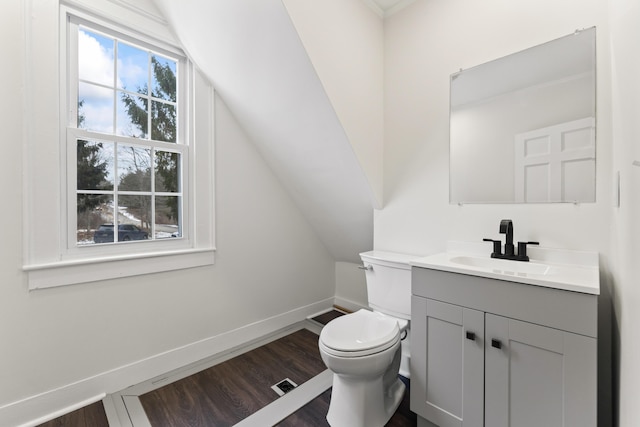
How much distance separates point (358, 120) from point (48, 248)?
1.91 meters

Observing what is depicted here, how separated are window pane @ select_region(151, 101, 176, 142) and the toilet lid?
1654 mm

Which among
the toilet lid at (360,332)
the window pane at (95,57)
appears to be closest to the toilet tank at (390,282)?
the toilet lid at (360,332)

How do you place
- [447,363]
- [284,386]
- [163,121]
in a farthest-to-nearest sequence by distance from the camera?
1. [163,121]
2. [284,386]
3. [447,363]

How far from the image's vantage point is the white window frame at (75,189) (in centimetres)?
144

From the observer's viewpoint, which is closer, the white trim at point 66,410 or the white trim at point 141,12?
the white trim at point 66,410

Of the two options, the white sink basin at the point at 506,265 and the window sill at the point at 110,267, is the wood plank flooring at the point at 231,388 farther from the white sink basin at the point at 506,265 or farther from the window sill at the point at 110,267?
the white sink basin at the point at 506,265

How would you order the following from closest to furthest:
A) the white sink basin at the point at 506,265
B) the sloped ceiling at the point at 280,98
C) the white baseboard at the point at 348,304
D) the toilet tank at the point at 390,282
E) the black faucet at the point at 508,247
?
the white sink basin at the point at 506,265
the black faucet at the point at 508,247
the sloped ceiling at the point at 280,98
the toilet tank at the point at 390,282
the white baseboard at the point at 348,304

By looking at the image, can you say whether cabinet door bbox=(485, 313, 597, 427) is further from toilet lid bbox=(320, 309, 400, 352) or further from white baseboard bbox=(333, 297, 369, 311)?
white baseboard bbox=(333, 297, 369, 311)

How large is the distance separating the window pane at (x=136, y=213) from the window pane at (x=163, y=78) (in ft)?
2.37

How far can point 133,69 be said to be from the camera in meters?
1.83

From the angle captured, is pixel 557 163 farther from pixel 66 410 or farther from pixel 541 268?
pixel 66 410

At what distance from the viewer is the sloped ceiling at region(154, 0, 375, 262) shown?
1529 mm

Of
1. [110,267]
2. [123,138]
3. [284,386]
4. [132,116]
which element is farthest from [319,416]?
[132,116]

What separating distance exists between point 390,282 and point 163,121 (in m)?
1.88
